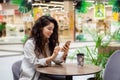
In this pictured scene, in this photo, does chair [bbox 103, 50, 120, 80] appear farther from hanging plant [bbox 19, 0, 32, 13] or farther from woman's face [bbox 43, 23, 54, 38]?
hanging plant [bbox 19, 0, 32, 13]

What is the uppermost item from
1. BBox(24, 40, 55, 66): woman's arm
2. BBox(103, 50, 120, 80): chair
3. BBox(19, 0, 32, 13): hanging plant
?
BBox(19, 0, 32, 13): hanging plant

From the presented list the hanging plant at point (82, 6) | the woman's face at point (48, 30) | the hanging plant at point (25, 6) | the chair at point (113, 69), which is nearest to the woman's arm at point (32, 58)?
the woman's face at point (48, 30)

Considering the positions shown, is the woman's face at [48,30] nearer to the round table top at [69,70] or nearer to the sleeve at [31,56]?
the sleeve at [31,56]

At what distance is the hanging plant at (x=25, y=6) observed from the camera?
3961 mm

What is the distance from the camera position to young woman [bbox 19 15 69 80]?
2660 millimetres

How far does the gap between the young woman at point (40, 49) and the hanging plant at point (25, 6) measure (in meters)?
1.20

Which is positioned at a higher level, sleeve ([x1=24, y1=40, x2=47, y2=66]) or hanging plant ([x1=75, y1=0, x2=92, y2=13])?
hanging plant ([x1=75, y1=0, x2=92, y2=13])

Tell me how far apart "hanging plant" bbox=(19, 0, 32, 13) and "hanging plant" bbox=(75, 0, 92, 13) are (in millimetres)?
792

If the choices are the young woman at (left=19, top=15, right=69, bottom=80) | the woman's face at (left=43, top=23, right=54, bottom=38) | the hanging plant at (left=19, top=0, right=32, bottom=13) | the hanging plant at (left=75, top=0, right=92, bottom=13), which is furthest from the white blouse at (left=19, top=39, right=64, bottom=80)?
the hanging plant at (left=75, top=0, right=92, bottom=13)

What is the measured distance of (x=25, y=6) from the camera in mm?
3984

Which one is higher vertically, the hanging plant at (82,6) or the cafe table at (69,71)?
the hanging plant at (82,6)

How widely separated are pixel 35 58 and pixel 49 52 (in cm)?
30

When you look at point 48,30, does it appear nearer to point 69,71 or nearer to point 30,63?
point 30,63

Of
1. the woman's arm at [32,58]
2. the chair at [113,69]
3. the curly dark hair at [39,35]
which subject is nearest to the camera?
the chair at [113,69]
